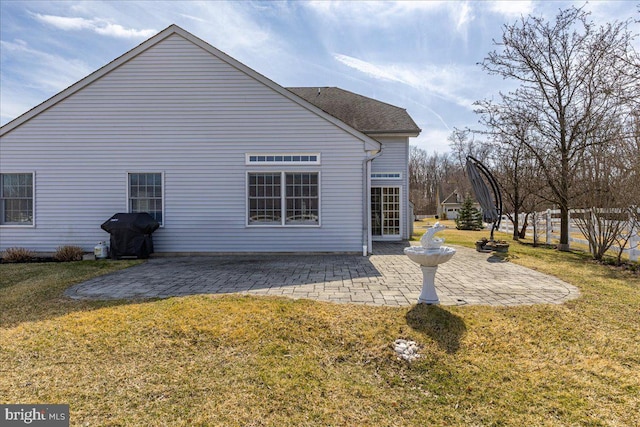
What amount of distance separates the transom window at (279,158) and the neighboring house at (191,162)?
3cm

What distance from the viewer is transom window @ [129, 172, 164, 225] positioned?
1013cm

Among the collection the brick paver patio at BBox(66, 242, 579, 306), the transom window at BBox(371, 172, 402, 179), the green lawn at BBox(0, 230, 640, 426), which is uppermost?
the transom window at BBox(371, 172, 402, 179)

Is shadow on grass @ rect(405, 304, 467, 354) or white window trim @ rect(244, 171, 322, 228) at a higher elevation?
white window trim @ rect(244, 171, 322, 228)

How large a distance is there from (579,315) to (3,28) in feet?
51.6

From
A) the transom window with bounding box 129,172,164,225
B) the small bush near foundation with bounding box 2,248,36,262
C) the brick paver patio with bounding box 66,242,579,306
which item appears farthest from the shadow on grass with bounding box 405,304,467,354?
the small bush near foundation with bounding box 2,248,36,262

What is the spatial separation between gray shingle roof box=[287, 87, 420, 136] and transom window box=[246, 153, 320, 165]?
3.91 m

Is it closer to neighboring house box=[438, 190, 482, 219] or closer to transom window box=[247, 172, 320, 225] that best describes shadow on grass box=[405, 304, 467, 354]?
transom window box=[247, 172, 320, 225]

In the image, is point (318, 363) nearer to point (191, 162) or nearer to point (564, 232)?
A: point (191, 162)

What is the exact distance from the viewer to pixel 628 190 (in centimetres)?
836

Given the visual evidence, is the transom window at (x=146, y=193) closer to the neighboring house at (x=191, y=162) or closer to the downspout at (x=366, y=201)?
the neighboring house at (x=191, y=162)

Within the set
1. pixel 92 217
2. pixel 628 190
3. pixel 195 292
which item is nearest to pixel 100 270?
pixel 92 217

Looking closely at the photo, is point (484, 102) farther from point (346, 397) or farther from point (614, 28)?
point (346, 397)

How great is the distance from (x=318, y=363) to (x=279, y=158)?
7.64 m

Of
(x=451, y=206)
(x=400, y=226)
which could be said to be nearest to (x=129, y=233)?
(x=400, y=226)
